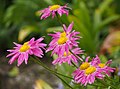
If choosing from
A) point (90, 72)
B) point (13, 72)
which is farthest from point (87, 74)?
point (13, 72)

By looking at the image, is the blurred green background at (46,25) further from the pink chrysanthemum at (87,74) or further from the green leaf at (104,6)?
the pink chrysanthemum at (87,74)

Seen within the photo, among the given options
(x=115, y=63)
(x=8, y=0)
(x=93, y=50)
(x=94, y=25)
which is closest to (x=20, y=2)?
(x=8, y=0)

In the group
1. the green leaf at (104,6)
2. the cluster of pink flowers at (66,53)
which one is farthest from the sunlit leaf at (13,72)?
the cluster of pink flowers at (66,53)

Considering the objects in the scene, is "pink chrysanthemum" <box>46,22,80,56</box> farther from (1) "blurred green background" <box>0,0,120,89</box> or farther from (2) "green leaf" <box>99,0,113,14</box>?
(2) "green leaf" <box>99,0,113,14</box>

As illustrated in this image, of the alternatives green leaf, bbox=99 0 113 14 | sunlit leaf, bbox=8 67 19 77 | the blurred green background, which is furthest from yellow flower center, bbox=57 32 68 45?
green leaf, bbox=99 0 113 14

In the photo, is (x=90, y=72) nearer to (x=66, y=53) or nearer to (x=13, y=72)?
(x=66, y=53)

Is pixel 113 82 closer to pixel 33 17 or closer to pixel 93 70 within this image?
pixel 93 70
